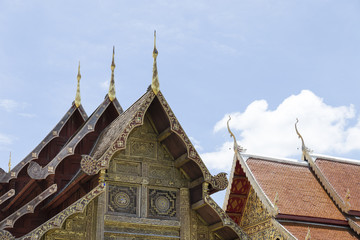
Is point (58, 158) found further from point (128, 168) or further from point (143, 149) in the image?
point (143, 149)

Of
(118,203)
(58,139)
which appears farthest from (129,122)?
(58,139)

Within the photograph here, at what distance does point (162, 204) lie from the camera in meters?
10.2

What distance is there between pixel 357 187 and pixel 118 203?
810 cm

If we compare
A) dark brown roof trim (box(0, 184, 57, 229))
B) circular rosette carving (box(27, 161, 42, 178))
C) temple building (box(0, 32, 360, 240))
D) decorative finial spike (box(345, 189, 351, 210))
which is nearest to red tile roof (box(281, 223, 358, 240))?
temple building (box(0, 32, 360, 240))

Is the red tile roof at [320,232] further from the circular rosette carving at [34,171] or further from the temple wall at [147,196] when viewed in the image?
the circular rosette carving at [34,171]

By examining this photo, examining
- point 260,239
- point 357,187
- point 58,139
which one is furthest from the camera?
point 357,187

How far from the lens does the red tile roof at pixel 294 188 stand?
1402cm

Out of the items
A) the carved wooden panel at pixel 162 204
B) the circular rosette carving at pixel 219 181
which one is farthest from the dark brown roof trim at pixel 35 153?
the circular rosette carving at pixel 219 181

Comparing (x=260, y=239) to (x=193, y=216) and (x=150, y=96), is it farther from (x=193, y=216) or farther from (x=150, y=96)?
(x=150, y=96)

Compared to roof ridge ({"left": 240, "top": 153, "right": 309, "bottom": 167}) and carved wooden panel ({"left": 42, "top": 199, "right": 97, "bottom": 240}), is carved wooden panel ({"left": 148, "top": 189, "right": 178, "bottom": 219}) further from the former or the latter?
roof ridge ({"left": 240, "top": 153, "right": 309, "bottom": 167})

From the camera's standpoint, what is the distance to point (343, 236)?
1395 cm

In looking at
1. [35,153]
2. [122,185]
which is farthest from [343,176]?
[35,153]

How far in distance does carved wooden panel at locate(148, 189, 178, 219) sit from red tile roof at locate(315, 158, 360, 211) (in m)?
6.05

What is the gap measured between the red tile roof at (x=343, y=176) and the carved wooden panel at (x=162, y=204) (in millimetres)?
6051
